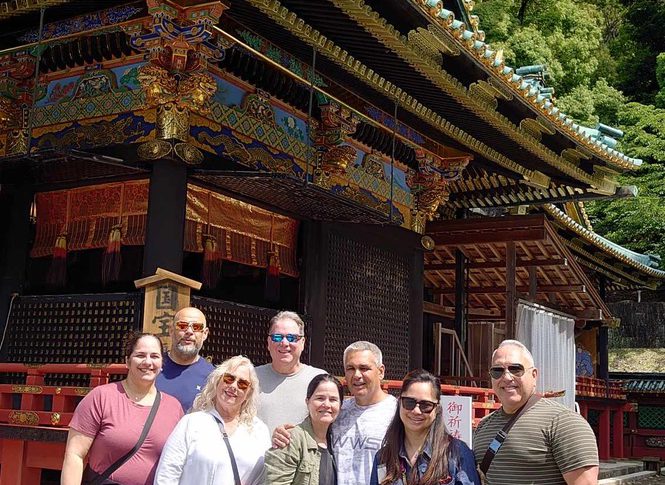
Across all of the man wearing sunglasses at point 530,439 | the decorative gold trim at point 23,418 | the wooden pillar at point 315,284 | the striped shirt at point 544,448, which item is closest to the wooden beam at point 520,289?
the wooden pillar at point 315,284

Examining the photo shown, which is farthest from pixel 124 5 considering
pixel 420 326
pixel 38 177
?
pixel 420 326

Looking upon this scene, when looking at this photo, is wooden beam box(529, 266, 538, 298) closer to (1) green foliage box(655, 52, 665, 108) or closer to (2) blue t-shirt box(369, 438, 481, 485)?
(2) blue t-shirt box(369, 438, 481, 485)

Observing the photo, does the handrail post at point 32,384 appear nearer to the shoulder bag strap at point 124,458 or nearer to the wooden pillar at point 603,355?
the shoulder bag strap at point 124,458

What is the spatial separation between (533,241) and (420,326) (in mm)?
1945

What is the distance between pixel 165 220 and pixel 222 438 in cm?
356

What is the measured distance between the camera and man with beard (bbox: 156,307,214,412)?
14.8 ft

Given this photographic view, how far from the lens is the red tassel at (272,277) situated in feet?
29.1

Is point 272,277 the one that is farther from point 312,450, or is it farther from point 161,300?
point 312,450

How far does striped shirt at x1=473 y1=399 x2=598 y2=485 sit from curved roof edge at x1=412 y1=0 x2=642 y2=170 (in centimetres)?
430

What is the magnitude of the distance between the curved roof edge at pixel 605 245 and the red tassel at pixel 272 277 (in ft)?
22.2

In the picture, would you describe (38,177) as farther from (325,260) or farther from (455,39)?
(455,39)

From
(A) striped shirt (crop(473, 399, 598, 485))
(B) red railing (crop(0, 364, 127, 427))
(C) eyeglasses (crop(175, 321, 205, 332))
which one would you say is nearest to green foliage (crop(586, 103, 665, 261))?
(B) red railing (crop(0, 364, 127, 427))

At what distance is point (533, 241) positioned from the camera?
10.8 m

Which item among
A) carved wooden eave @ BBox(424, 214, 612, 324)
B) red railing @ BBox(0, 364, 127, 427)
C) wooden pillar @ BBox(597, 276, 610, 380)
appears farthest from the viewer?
wooden pillar @ BBox(597, 276, 610, 380)
